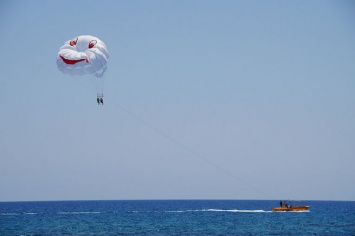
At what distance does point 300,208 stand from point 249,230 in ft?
103

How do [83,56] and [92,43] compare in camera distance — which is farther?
[92,43]

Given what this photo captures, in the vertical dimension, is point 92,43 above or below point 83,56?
above

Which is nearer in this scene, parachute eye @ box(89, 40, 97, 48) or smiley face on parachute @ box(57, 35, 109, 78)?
smiley face on parachute @ box(57, 35, 109, 78)

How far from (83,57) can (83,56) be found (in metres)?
0.06

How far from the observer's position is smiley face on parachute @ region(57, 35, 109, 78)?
33.4m

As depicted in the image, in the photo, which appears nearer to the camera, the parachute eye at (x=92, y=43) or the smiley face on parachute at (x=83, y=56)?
the smiley face on parachute at (x=83, y=56)

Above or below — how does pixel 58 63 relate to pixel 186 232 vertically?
above

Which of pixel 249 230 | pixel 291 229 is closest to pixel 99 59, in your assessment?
pixel 249 230

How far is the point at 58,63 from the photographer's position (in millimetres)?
34312

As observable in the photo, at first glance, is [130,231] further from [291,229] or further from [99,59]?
[99,59]

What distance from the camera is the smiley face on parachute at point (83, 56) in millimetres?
33438

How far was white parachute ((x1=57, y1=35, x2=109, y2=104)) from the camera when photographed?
3341 centimetres

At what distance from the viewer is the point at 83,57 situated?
33.2 metres

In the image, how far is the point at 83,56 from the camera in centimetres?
3322
